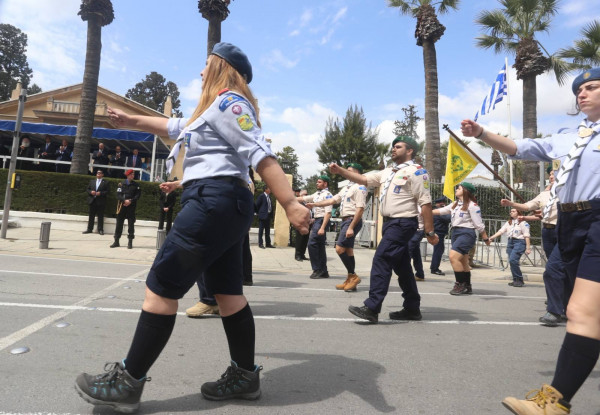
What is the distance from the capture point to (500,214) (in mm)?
16078

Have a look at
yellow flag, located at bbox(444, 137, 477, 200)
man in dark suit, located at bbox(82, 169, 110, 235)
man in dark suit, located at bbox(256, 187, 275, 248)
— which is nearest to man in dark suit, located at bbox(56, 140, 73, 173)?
man in dark suit, located at bbox(82, 169, 110, 235)

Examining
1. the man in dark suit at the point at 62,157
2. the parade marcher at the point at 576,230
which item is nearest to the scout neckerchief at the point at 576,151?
the parade marcher at the point at 576,230

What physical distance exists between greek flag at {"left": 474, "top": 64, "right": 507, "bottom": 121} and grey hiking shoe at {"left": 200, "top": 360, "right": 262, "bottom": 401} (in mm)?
17659

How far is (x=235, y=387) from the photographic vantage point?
2340mm

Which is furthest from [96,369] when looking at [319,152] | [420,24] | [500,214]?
[319,152]

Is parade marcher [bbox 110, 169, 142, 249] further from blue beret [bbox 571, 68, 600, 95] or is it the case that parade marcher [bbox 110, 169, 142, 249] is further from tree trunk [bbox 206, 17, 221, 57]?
blue beret [bbox 571, 68, 600, 95]

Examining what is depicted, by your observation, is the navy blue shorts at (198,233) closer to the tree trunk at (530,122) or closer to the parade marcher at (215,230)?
the parade marcher at (215,230)

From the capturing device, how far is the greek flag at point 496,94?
17.4 metres

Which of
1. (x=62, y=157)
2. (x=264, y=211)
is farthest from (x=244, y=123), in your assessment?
(x=62, y=157)

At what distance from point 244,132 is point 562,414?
1995mm

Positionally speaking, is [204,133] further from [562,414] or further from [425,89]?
[425,89]

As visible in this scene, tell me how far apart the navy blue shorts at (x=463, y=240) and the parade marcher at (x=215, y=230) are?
5.28 meters

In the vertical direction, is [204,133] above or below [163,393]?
above

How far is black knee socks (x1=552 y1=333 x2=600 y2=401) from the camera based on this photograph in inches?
80.4
